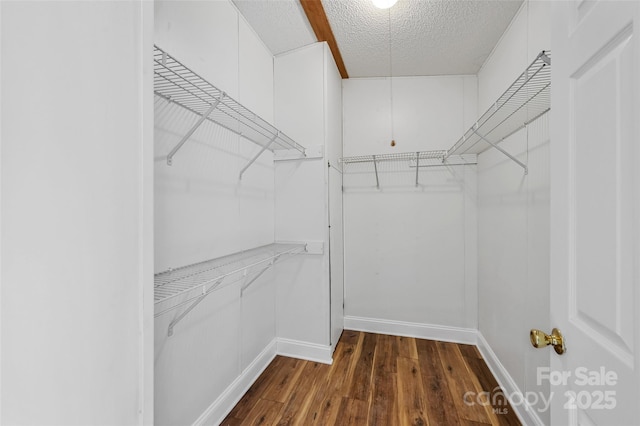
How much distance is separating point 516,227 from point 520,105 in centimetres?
72

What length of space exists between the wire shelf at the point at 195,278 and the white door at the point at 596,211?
3.52ft

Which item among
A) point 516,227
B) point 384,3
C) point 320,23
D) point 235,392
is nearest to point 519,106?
point 516,227

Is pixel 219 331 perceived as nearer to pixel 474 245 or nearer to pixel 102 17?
pixel 102 17

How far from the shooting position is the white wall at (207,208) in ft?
3.63

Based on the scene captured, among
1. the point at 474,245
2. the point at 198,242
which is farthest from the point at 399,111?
the point at 198,242

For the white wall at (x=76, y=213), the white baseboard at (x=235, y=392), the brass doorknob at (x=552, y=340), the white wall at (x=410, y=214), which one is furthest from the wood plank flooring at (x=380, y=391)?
the white wall at (x=76, y=213)

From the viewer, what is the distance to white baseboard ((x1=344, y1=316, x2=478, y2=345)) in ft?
7.72

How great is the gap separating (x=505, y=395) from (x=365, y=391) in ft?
2.90

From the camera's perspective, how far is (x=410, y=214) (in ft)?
8.20

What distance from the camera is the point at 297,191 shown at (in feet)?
6.89

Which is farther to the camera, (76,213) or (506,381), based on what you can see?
(506,381)

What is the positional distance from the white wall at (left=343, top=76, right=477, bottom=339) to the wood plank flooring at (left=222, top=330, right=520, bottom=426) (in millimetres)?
401

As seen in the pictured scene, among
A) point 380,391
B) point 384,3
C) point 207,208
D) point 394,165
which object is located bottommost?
A: point 380,391

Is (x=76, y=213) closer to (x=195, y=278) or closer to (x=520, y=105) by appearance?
(x=195, y=278)
